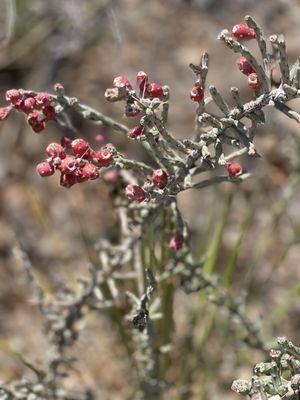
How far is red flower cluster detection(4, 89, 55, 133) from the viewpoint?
2.54 feet

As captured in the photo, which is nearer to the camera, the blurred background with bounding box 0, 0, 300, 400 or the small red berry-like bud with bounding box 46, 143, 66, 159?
the small red berry-like bud with bounding box 46, 143, 66, 159

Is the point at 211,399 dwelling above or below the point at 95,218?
below

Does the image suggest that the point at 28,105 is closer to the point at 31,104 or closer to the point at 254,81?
the point at 31,104

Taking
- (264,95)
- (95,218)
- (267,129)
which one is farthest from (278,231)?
(264,95)

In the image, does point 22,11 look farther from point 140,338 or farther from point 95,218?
point 140,338

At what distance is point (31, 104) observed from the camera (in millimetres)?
778

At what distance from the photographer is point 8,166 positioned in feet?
6.75

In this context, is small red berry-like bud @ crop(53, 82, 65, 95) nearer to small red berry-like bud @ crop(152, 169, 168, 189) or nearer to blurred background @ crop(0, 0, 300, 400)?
small red berry-like bud @ crop(152, 169, 168, 189)

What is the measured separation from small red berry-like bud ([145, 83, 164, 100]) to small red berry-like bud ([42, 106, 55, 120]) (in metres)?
0.12

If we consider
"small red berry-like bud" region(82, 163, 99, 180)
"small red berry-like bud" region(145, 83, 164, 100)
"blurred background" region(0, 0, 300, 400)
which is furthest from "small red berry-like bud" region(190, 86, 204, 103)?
"blurred background" region(0, 0, 300, 400)

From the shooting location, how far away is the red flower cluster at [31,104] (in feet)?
2.54

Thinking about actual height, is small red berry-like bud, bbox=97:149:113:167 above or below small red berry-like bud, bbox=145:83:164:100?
below

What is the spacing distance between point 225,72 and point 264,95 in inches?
56.6

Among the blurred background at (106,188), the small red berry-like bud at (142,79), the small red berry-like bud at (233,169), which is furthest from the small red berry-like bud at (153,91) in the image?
the blurred background at (106,188)
